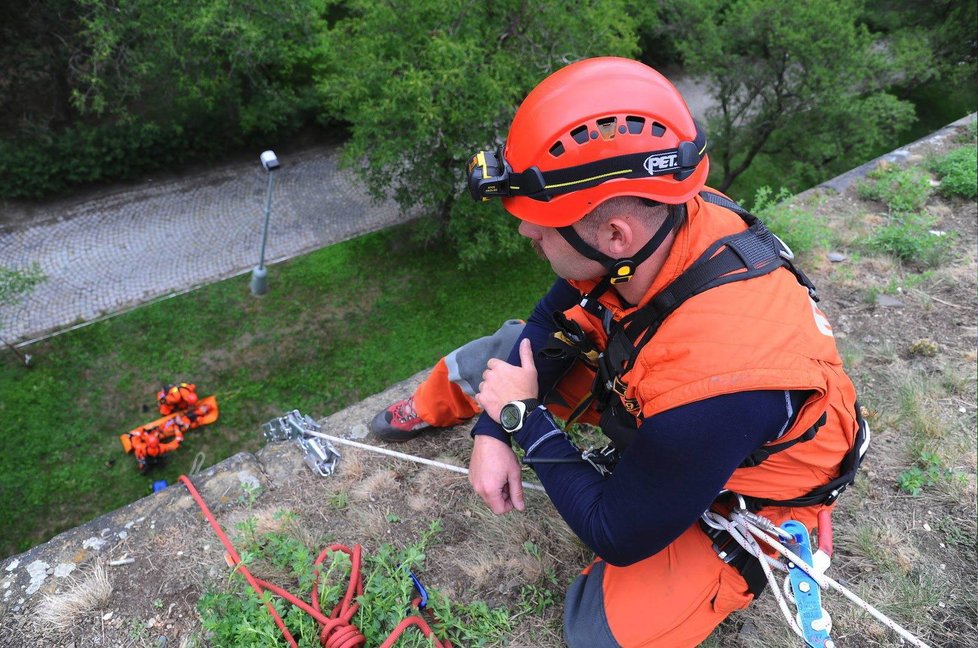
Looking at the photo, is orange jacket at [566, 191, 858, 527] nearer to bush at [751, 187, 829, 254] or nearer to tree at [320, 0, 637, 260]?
bush at [751, 187, 829, 254]

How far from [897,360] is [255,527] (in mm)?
4571

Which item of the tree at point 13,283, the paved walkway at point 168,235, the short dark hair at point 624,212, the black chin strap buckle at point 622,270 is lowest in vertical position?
the paved walkway at point 168,235

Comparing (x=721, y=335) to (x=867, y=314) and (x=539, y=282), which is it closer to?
(x=867, y=314)

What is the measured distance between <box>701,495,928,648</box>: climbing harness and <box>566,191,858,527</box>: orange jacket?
0.47ft

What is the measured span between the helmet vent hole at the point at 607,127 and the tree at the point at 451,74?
728 cm

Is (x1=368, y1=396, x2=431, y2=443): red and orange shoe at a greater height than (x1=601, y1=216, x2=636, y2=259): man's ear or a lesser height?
lesser

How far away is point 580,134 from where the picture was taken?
2.00m

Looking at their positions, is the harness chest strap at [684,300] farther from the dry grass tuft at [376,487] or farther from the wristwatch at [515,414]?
the dry grass tuft at [376,487]

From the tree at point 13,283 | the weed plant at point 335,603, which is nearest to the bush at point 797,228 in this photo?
the weed plant at point 335,603

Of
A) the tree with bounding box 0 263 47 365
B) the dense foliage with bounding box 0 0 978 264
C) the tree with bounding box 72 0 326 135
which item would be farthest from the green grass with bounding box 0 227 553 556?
the tree with bounding box 72 0 326 135

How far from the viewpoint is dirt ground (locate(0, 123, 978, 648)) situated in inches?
114

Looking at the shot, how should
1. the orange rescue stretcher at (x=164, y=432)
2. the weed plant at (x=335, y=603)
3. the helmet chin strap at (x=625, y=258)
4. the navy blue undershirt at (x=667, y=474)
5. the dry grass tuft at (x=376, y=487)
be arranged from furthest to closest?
the orange rescue stretcher at (x=164, y=432) < the dry grass tuft at (x=376, y=487) < the weed plant at (x=335, y=603) < the helmet chin strap at (x=625, y=258) < the navy blue undershirt at (x=667, y=474)

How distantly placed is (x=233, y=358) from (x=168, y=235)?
4.06 m

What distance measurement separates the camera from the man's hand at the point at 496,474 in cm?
257
